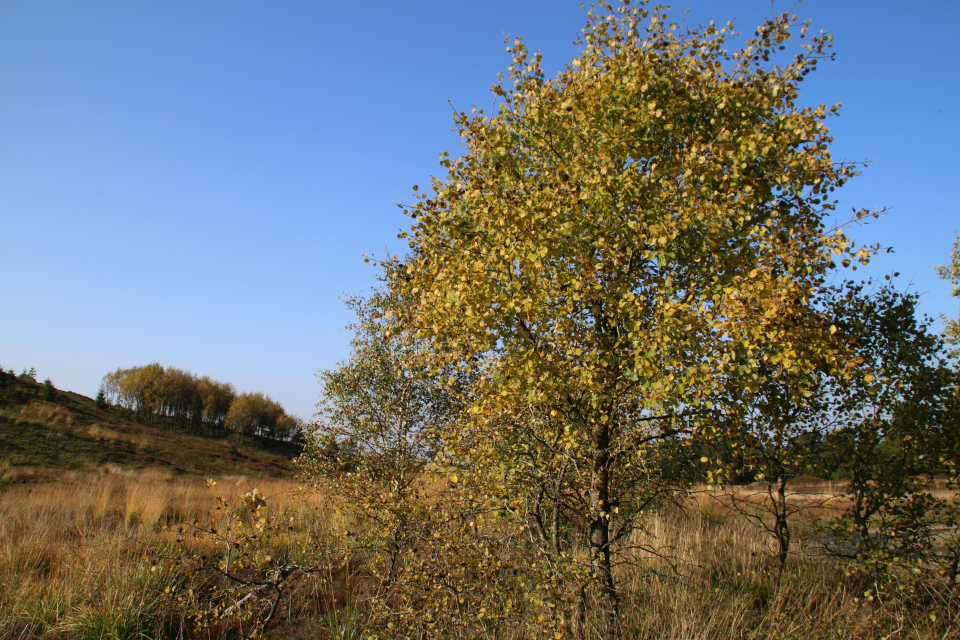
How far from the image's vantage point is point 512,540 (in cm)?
515

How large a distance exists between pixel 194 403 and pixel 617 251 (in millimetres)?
53387

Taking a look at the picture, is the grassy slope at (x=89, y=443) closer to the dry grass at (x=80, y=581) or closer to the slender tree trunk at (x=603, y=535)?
the dry grass at (x=80, y=581)

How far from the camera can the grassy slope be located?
22.7 meters

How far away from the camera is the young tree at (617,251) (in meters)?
3.73

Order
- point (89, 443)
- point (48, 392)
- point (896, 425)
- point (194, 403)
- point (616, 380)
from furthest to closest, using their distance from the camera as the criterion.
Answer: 1. point (194, 403)
2. point (48, 392)
3. point (89, 443)
4. point (896, 425)
5. point (616, 380)

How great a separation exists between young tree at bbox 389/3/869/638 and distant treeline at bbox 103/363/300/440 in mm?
42037

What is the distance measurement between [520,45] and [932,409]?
6860 mm

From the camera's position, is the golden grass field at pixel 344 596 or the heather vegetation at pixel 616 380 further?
the golden grass field at pixel 344 596

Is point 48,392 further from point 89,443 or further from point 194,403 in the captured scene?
point 194,403

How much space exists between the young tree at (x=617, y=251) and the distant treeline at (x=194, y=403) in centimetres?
4204

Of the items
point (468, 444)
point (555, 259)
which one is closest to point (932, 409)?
point (555, 259)

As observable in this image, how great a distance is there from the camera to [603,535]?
5066 millimetres

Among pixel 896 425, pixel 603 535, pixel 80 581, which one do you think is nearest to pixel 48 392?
pixel 80 581

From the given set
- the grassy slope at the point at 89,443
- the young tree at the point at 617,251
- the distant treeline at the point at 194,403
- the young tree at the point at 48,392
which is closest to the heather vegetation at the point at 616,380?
the young tree at the point at 617,251
